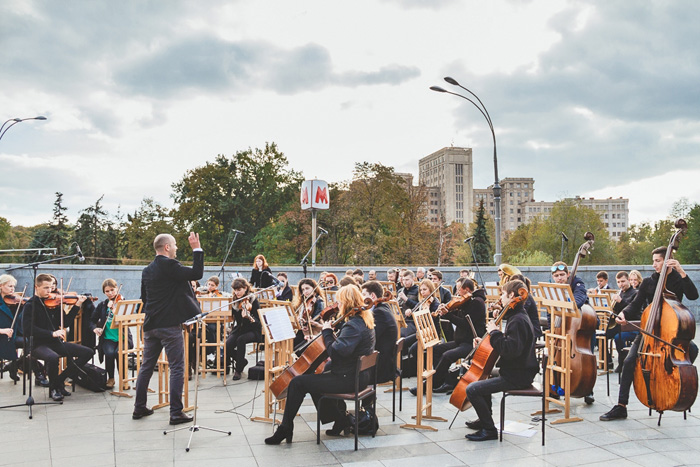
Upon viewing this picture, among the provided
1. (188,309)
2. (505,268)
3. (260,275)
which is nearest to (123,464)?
(188,309)

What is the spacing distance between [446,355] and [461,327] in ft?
1.39

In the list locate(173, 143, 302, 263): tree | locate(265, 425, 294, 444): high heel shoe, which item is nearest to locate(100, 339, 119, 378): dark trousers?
locate(265, 425, 294, 444): high heel shoe

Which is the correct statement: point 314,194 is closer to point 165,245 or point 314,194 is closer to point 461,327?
point 461,327

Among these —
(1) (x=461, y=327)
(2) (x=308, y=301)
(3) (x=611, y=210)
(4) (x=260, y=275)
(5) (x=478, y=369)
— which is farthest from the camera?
(3) (x=611, y=210)

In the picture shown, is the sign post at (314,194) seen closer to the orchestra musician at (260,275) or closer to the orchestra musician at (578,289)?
the orchestra musician at (260,275)

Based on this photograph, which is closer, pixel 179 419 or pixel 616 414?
pixel 179 419

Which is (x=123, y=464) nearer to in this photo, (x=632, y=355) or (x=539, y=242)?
(x=632, y=355)

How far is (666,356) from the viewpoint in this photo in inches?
210

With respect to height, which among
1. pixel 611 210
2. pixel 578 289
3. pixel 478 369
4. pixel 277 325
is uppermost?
pixel 611 210

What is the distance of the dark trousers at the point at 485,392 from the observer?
17.0 feet

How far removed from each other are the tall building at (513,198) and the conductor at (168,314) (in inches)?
5613

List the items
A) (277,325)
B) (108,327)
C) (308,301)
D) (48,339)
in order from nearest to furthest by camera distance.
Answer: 1. (277,325)
2. (48,339)
3. (108,327)
4. (308,301)

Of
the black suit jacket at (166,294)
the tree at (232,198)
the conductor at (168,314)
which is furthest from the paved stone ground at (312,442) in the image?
the tree at (232,198)

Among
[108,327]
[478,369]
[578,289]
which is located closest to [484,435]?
[478,369]
